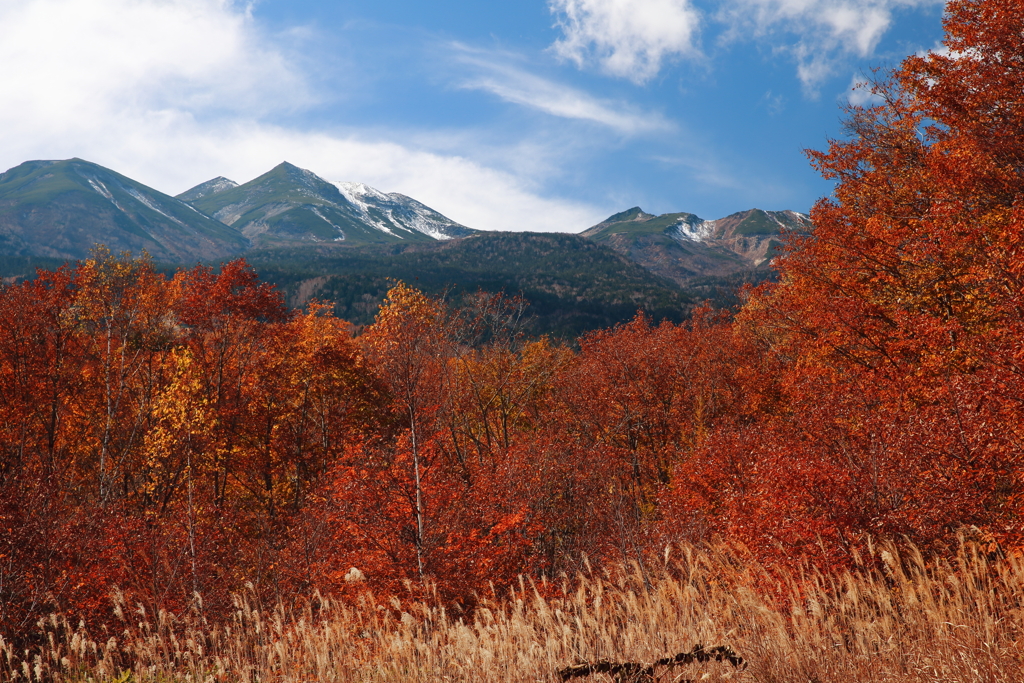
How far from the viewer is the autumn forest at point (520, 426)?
33.9 ft

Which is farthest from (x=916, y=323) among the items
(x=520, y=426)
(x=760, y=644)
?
(x=520, y=426)

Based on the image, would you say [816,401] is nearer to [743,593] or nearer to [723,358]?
[743,593]

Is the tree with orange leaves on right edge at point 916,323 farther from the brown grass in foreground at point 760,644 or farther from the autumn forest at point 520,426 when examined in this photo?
the brown grass in foreground at point 760,644

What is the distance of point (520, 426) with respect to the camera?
34.4 metres

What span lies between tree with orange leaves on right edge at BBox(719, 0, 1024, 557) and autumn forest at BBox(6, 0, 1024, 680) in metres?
0.09

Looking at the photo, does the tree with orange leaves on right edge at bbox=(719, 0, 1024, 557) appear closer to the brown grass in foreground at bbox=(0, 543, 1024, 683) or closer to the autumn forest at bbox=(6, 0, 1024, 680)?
the autumn forest at bbox=(6, 0, 1024, 680)

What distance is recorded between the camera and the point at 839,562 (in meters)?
8.91

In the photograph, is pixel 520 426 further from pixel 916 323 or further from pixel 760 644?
pixel 760 644

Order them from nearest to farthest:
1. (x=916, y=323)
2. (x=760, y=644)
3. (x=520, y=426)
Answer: (x=760, y=644)
(x=916, y=323)
(x=520, y=426)

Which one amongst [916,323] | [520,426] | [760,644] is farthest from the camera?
[520,426]

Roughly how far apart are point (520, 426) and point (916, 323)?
20.7m

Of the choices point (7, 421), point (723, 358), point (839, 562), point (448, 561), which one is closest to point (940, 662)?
point (839, 562)

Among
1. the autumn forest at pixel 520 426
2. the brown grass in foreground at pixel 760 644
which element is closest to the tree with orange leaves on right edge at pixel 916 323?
the autumn forest at pixel 520 426

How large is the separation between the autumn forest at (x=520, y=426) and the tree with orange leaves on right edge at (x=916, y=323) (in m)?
0.09
